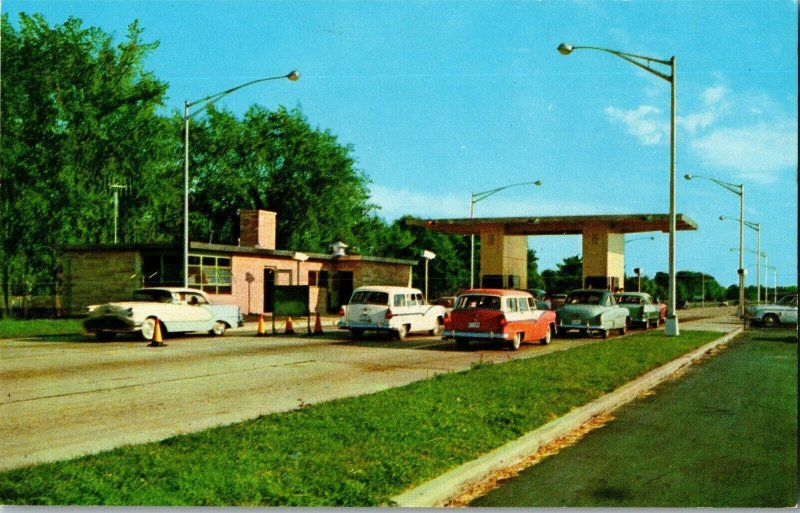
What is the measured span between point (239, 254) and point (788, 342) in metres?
21.7

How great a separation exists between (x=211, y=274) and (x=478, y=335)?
16.5 metres

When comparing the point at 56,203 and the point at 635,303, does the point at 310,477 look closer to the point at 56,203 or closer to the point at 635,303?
the point at 635,303

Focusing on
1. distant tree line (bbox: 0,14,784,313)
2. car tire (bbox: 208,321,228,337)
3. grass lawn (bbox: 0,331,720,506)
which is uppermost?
distant tree line (bbox: 0,14,784,313)

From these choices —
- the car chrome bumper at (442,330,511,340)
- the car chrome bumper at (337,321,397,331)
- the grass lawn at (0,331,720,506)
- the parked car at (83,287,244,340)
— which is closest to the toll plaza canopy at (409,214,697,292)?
the car chrome bumper at (337,321,397,331)

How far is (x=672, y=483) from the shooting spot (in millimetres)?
6977

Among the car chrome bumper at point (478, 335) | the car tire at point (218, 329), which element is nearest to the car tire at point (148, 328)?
the car tire at point (218, 329)

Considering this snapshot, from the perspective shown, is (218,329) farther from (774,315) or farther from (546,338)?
(774,315)

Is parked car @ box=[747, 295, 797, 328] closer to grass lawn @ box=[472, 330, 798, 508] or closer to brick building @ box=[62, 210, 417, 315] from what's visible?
brick building @ box=[62, 210, 417, 315]

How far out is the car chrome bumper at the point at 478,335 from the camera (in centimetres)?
2015

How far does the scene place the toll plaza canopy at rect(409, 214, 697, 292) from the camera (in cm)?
4491

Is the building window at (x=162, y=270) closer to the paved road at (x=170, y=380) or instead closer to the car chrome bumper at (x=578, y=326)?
the paved road at (x=170, y=380)

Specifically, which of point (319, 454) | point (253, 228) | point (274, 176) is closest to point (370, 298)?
point (319, 454)

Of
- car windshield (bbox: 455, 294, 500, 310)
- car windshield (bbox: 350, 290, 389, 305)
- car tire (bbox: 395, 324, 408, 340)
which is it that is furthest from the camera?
car tire (bbox: 395, 324, 408, 340)

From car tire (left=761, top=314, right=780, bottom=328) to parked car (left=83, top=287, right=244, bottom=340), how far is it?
22342mm
